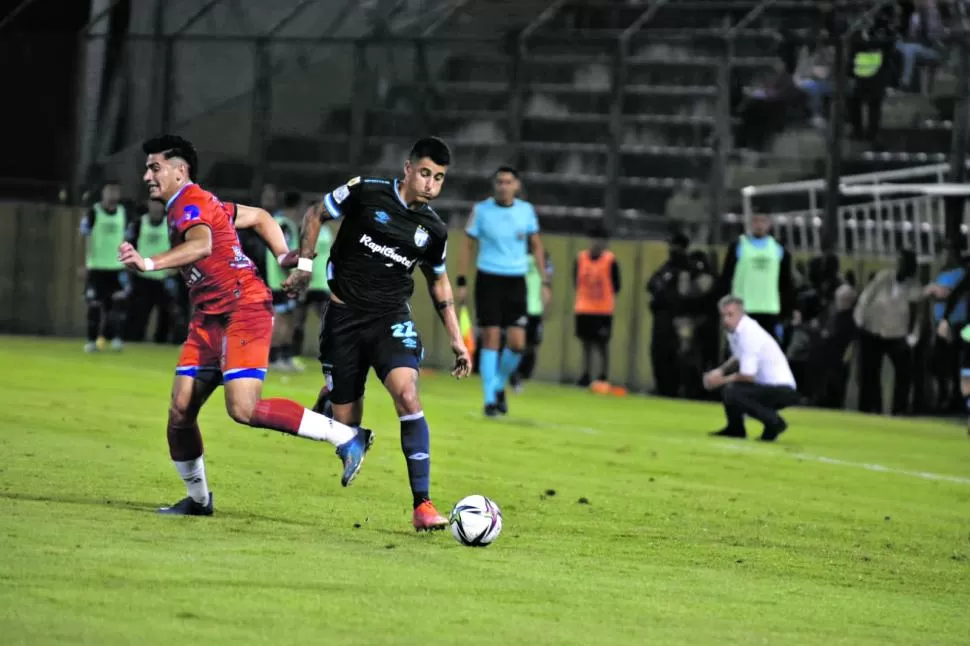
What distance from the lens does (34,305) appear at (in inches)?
1204

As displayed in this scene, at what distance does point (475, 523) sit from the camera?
31.6 ft

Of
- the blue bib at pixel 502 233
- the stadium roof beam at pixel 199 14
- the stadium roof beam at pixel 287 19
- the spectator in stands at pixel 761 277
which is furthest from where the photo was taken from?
the stadium roof beam at pixel 199 14

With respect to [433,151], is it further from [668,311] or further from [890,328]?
[668,311]

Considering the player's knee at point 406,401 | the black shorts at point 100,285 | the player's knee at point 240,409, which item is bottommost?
the player's knee at point 240,409

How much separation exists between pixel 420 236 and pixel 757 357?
8.62 metres

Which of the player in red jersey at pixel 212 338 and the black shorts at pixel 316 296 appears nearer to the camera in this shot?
Answer: the player in red jersey at pixel 212 338

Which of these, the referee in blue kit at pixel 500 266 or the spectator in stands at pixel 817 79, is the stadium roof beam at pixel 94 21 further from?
the referee in blue kit at pixel 500 266

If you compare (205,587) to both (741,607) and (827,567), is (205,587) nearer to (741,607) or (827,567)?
(741,607)

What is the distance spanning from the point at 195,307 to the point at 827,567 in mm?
3528

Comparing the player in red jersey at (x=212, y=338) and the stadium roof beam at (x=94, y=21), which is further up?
the stadium roof beam at (x=94, y=21)

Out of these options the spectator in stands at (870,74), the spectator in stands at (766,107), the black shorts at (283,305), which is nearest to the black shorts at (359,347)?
the black shorts at (283,305)

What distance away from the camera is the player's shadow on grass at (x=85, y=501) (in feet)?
34.1

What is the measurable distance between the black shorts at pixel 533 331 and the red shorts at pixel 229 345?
1588 cm

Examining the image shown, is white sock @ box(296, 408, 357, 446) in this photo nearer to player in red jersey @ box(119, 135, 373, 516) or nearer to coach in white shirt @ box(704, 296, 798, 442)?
player in red jersey @ box(119, 135, 373, 516)
